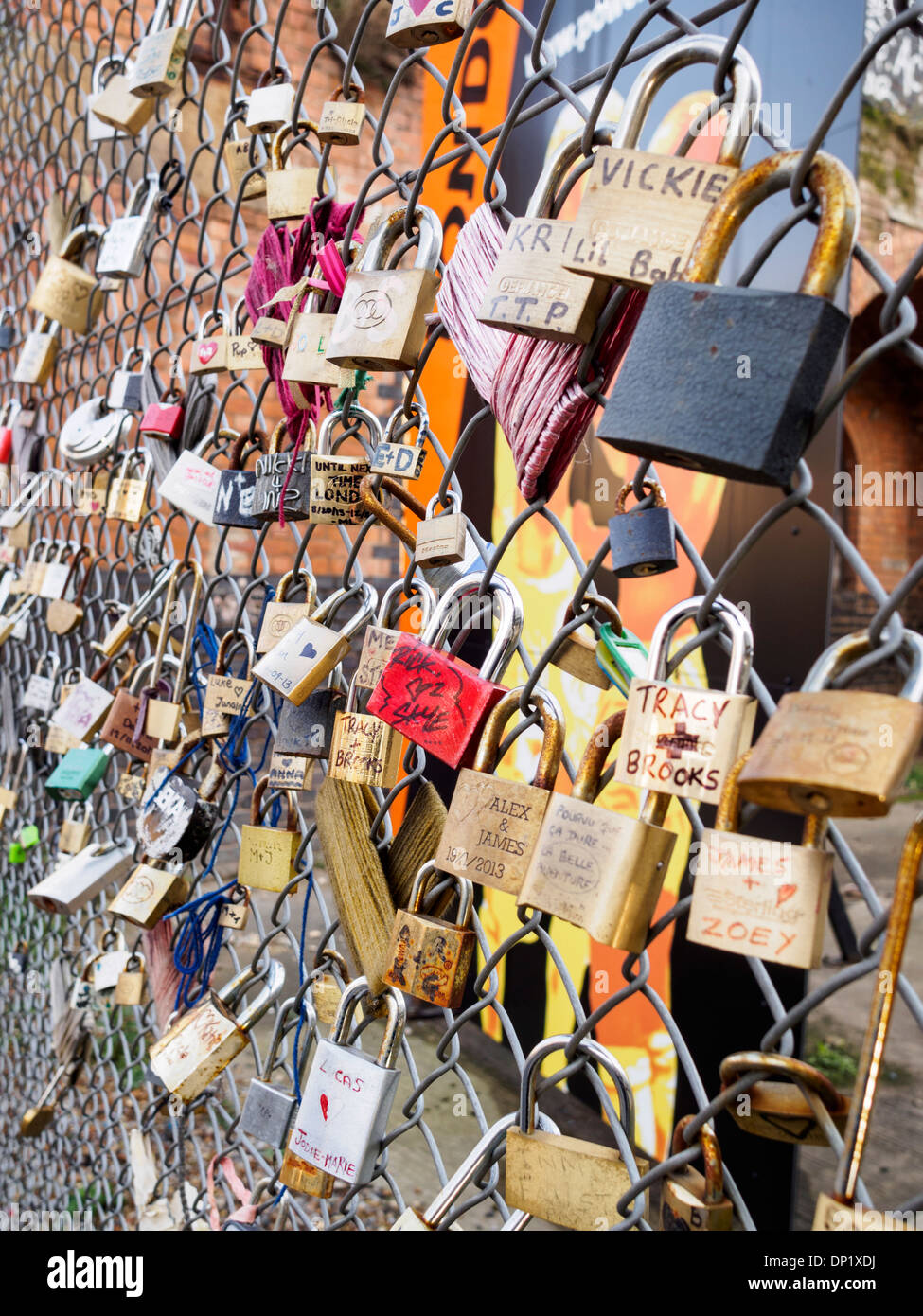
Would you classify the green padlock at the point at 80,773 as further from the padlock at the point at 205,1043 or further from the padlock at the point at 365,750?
the padlock at the point at 365,750

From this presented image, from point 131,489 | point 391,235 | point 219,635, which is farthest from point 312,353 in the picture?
point 219,635

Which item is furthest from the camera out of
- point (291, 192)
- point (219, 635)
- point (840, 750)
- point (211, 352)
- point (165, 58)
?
point (219, 635)

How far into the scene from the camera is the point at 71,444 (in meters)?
1.18

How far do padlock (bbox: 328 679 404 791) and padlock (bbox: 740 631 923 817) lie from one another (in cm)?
26

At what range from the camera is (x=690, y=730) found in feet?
1.22

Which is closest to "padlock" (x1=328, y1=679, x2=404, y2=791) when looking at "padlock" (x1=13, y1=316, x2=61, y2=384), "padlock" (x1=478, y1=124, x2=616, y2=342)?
"padlock" (x1=478, y1=124, x2=616, y2=342)

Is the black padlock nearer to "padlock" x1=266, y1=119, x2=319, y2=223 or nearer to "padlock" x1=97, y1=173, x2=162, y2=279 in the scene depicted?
"padlock" x1=266, y1=119, x2=319, y2=223

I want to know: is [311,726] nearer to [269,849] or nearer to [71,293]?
[269,849]

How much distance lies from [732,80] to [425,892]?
401mm

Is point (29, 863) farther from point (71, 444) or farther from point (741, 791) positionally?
point (741, 791)

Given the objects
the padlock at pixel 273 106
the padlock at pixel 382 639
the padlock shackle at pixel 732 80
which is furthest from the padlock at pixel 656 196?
the padlock at pixel 273 106

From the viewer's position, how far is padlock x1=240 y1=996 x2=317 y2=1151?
723mm
